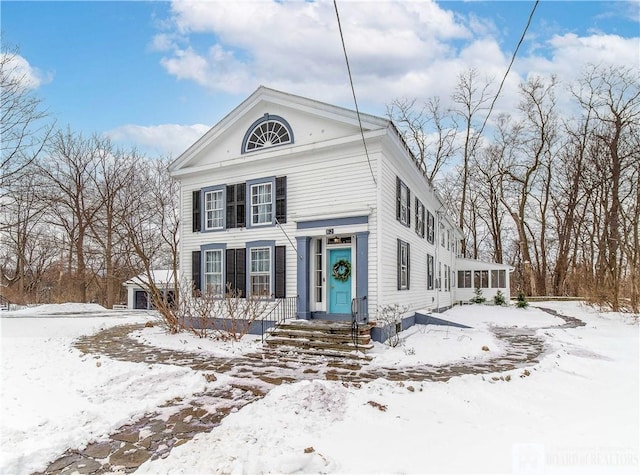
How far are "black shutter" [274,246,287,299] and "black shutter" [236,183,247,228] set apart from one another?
168cm

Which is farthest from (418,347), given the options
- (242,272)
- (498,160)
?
(498,160)

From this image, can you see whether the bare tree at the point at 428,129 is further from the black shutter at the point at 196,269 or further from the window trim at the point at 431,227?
the black shutter at the point at 196,269

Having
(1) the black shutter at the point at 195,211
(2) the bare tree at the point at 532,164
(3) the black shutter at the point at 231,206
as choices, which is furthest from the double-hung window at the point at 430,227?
(2) the bare tree at the point at 532,164

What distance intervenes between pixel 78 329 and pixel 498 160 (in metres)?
30.8

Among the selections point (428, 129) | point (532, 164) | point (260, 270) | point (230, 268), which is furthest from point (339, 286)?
point (532, 164)

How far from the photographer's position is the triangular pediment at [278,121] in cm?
1082

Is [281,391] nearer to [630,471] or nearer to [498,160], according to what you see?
[630,471]

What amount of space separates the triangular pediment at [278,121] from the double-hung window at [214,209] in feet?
Answer: 3.42

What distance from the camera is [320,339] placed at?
9.54 metres

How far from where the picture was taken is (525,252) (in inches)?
1203

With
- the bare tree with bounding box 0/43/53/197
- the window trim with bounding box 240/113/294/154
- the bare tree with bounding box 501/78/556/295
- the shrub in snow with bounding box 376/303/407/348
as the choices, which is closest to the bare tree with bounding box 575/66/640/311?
the bare tree with bounding box 501/78/556/295

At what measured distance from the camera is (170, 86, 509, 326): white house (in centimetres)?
1038

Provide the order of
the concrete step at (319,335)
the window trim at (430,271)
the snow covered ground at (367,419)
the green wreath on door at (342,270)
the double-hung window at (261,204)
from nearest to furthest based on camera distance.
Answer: the snow covered ground at (367,419) < the concrete step at (319,335) < the green wreath on door at (342,270) < the double-hung window at (261,204) < the window trim at (430,271)

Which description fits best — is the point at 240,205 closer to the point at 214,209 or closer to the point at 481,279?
the point at 214,209
